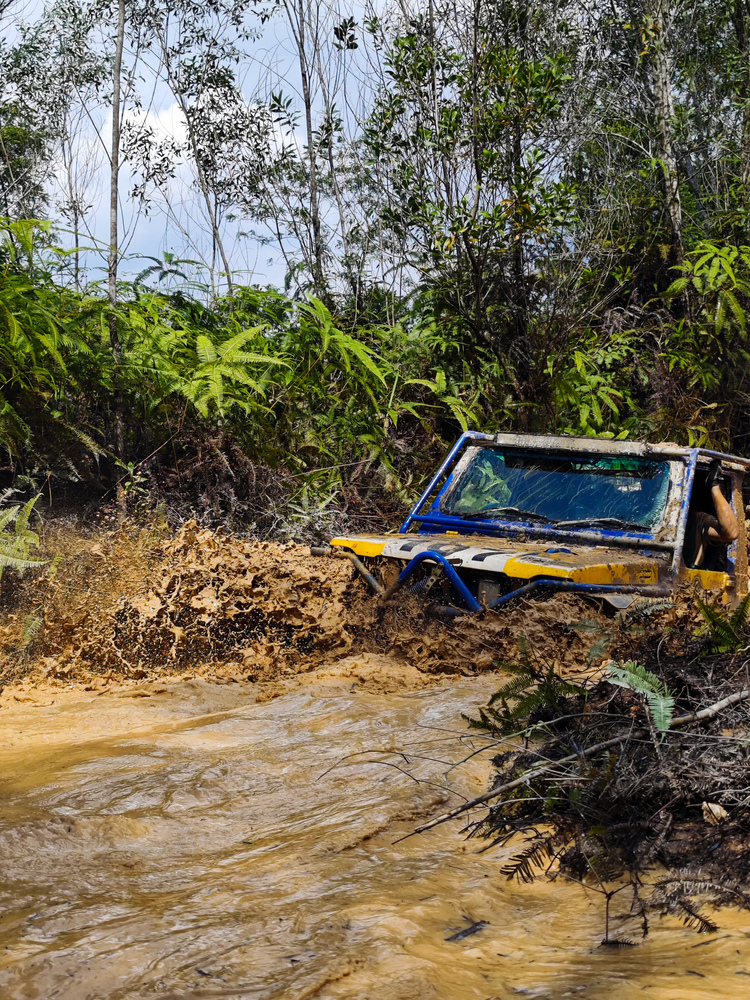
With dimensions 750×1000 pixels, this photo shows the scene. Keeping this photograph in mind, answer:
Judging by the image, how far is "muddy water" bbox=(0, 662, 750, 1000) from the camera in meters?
2.15

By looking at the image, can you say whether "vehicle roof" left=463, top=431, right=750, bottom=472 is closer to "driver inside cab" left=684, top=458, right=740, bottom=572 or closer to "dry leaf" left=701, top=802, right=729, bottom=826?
"driver inside cab" left=684, top=458, right=740, bottom=572

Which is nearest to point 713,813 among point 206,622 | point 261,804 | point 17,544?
point 261,804

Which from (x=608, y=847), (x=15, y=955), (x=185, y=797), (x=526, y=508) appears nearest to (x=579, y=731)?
(x=608, y=847)

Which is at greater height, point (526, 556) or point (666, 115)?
point (666, 115)

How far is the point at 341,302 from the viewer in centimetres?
1125

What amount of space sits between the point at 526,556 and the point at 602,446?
4.62ft

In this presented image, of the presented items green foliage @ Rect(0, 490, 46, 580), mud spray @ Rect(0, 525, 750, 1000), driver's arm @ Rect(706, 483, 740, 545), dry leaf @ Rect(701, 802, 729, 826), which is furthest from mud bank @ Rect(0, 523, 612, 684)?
dry leaf @ Rect(701, 802, 729, 826)

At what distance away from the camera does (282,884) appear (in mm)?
2775

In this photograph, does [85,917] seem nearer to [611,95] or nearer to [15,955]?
[15,955]

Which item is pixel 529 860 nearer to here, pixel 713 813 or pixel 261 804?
pixel 713 813

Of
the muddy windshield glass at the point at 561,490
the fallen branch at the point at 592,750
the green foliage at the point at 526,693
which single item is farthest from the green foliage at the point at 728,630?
the muddy windshield glass at the point at 561,490

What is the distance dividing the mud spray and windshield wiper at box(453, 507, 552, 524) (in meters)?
0.95

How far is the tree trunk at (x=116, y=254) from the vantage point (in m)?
8.59

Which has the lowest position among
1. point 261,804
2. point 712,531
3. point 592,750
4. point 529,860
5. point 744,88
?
point 261,804
